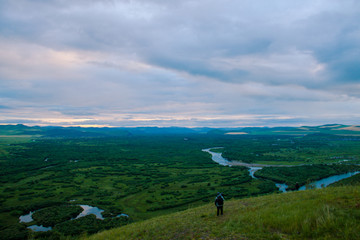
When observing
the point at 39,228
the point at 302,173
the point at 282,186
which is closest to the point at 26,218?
the point at 39,228

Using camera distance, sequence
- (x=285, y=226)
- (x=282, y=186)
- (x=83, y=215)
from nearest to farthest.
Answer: (x=285, y=226) → (x=83, y=215) → (x=282, y=186)

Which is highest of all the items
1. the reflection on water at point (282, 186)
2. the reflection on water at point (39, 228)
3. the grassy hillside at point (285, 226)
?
the grassy hillside at point (285, 226)

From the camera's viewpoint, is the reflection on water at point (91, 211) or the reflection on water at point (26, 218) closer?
the reflection on water at point (26, 218)

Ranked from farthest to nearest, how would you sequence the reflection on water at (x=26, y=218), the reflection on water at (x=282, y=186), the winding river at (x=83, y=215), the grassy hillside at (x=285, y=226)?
1. the reflection on water at (x=282, y=186)
2. the reflection on water at (x=26, y=218)
3. the winding river at (x=83, y=215)
4. the grassy hillside at (x=285, y=226)

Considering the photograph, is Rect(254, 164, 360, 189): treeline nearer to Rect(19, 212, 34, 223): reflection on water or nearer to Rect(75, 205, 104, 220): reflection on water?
Rect(75, 205, 104, 220): reflection on water

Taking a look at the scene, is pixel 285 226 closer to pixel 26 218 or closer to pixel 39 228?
pixel 39 228

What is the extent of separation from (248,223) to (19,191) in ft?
252

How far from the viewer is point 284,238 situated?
11117 millimetres

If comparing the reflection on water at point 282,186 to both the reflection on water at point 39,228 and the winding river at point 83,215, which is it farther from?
the reflection on water at point 39,228

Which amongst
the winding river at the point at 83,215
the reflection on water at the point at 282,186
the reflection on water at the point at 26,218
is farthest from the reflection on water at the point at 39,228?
the reflection on water at the point at 282,186

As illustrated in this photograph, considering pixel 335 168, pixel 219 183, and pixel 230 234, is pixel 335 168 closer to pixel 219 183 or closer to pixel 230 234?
pixel 219 183

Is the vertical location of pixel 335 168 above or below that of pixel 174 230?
below

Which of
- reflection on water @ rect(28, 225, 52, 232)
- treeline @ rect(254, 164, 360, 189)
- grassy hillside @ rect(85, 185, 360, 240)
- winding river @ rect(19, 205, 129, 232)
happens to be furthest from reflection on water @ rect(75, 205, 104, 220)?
treeline @ rect(254, 164, 360, 189)

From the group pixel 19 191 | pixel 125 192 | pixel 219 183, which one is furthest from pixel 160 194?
pixel 19 191
